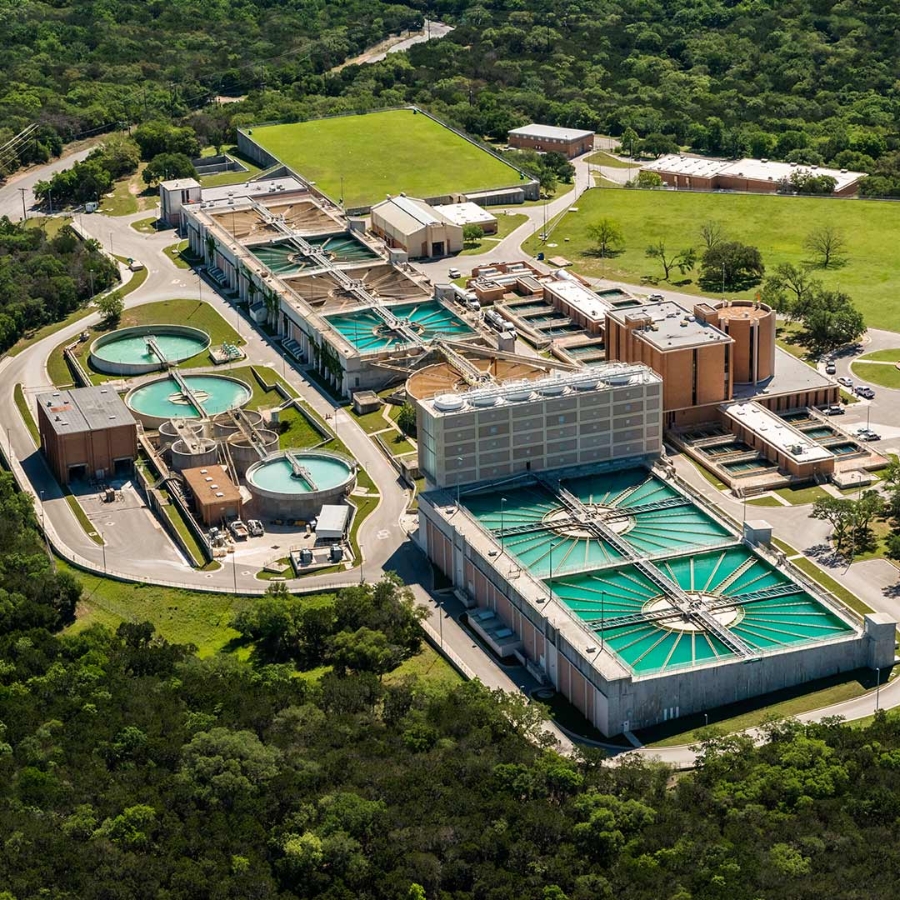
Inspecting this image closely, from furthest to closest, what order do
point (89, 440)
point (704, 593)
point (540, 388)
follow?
point (89, 440), point (540, 388), point (704, 593)

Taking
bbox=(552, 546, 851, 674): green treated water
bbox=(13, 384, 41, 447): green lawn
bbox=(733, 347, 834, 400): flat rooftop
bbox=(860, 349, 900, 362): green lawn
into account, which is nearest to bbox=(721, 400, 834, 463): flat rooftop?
bbox=(733, 347, 834, 400): flat rooftop

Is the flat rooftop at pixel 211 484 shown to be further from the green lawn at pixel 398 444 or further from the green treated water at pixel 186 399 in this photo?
the green lawn at pixel 398 444

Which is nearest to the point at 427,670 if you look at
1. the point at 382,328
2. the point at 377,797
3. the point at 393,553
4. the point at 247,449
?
the point at 393,553

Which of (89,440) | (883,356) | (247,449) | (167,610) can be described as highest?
(89,440)

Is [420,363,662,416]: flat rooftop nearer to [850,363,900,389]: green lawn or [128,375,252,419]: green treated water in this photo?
[128,375,252,419]: green treated water

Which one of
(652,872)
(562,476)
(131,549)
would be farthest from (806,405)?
(652,872)

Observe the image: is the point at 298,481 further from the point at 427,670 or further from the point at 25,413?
the point at 25,413

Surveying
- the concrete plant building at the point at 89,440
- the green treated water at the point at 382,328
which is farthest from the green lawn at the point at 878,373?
the concrete plant building at the point at 89,440
